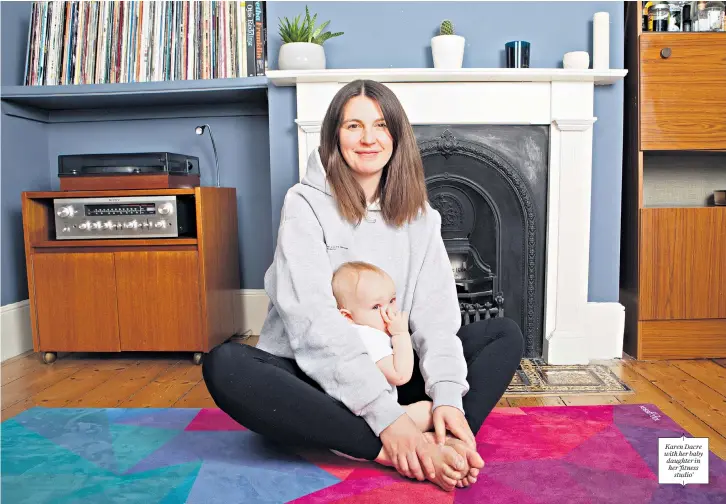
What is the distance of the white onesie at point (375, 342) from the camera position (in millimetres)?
1396

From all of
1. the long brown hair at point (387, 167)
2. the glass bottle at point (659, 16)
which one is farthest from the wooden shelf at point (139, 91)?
the glass bottle at point (659, 16)

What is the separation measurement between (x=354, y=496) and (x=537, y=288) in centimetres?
144

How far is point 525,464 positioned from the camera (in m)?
1.43

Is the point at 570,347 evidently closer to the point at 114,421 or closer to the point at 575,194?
the point at 575,194

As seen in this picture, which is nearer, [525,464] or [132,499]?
[132,499]

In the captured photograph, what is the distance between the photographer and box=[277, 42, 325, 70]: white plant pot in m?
2.33

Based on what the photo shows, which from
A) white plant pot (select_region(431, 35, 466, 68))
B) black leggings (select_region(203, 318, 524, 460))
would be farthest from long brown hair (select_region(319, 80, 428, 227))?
white plant pot (select_region(431, 35, 466, 68))

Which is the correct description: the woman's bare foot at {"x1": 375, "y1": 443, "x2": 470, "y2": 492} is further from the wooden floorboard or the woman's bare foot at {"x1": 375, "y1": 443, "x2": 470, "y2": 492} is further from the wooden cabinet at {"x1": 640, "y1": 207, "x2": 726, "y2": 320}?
the wooden cabinet at {"x1": 640, "y1": 207, "x2": 726, "y2": 320}

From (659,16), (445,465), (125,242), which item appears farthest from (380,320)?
(659,16)

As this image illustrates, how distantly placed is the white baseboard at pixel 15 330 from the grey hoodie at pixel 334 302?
160 centimetres

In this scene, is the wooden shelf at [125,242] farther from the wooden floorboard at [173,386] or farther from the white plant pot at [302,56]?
the white plant pot at [302,56]

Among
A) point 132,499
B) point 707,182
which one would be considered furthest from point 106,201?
point 707,182

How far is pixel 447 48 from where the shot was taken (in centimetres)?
231

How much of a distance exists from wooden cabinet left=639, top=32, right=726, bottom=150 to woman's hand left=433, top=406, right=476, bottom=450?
160 cm
